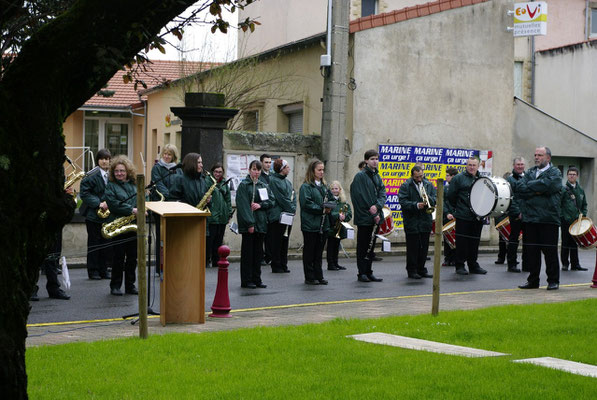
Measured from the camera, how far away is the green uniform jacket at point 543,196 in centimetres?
1421

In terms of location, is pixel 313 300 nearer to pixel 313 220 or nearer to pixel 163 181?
pixel 313 220

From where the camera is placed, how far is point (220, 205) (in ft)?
56.3

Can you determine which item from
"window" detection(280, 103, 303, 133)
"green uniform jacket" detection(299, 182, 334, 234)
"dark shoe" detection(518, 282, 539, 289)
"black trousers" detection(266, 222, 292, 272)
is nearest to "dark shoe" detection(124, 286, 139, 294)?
"green uniform jacket" detection(299, 182, 334, 234)

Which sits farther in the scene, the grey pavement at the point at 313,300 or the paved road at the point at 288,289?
the paved road at the point at 288,289

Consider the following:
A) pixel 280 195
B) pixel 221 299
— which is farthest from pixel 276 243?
pixel 221 299

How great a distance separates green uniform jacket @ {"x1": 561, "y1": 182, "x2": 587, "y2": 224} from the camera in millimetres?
18641

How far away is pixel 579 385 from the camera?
6.86 m

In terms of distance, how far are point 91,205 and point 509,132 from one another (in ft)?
46.7

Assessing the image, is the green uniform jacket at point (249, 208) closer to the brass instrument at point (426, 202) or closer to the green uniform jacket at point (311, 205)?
the green uniform jacket at point (311, 205)

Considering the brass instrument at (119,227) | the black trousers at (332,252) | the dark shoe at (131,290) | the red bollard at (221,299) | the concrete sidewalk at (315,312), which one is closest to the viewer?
the concrete sidewalk at (315,312)

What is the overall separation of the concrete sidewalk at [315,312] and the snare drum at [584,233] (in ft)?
8.92

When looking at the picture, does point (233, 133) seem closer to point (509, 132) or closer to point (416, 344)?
point (509, 132)

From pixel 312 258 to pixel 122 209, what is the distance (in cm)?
334

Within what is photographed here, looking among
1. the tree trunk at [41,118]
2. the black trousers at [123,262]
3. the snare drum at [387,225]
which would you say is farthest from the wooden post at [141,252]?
the snare drum at [387,225]
